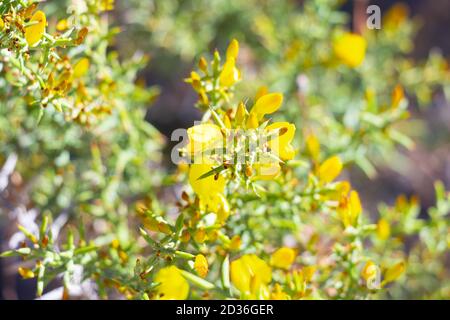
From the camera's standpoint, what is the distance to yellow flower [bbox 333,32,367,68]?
2.01 meters

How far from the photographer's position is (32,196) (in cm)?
166

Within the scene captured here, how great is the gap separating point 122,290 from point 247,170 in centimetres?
46

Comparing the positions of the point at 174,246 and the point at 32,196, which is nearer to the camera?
the point at 174,246

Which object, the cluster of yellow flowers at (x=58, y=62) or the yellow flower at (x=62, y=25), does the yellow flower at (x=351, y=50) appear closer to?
the cluster of yellow flowers at (x=58, y=62)

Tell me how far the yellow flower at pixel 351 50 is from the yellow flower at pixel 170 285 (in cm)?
120

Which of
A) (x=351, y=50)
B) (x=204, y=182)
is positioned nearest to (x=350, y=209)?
(x=204, y=182)

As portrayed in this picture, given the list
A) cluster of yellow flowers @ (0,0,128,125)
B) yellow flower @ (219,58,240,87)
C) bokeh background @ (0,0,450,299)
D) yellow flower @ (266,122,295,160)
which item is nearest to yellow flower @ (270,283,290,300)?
yellow flower @ (266,122,295,160)

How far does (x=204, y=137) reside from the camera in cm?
101

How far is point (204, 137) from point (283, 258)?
409 millimetres

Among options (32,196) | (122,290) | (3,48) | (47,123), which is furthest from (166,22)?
(122,290)

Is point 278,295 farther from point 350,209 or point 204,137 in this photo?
point 204,137

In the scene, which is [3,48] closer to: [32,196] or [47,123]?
[47,123]

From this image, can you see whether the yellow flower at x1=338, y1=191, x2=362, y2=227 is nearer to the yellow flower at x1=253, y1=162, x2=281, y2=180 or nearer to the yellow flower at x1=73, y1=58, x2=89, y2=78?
the yellow flower at x1=253, y1=162, x2=281, y2=180
